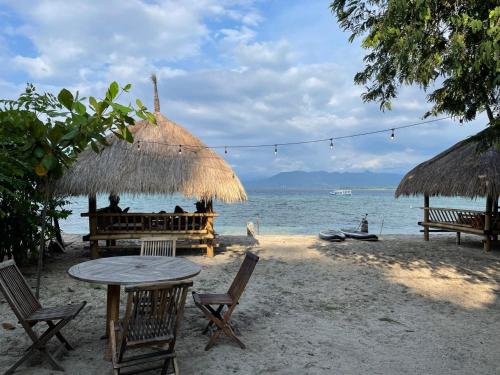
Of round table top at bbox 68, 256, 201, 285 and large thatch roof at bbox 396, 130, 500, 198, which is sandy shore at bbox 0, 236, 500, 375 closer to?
round table top at bbox 68, 256, 201, 285

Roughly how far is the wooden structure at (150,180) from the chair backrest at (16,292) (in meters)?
4.73

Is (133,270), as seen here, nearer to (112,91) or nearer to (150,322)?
(150,322)

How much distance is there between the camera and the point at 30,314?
3471mm

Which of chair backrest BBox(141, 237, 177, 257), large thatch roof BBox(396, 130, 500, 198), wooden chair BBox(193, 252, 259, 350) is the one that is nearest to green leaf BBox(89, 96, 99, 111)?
wooden chair BBox(193, 252, 259, 350)

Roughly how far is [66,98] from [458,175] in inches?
378

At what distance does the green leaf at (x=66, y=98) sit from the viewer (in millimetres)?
2742

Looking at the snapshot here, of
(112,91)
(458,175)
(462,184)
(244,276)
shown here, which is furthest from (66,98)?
(458,175)

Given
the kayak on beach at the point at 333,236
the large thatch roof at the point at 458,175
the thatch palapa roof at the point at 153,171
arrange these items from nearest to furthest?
the thatch palapa roof at the point at 153,171 → the large thatch roof at the point at 458,175 → the kayak on beach at the point at 333,236

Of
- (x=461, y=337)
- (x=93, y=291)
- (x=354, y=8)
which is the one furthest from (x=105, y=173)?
(x=461, y=337)

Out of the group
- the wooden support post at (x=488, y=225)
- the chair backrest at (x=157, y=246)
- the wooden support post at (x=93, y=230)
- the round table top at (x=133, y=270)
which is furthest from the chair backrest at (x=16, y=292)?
the wooden support post at (x=488, y=225)

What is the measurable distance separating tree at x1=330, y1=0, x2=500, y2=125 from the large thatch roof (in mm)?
2454

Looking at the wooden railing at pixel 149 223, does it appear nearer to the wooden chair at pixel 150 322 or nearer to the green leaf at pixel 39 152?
the green leaf at pixel 39 152

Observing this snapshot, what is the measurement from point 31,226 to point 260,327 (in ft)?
15.2

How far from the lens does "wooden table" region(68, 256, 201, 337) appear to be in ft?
10.9
